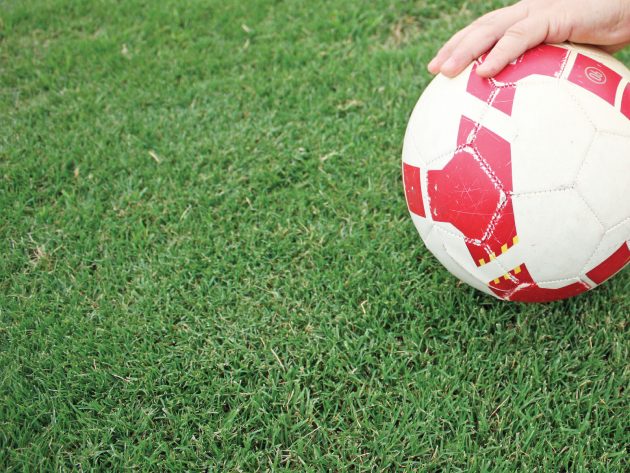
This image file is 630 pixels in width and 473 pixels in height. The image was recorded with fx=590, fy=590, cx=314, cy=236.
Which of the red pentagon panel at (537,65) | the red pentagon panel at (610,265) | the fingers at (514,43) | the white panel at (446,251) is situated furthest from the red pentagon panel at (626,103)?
the white panel at (446,251)

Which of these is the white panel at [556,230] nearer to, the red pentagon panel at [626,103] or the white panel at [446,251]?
the white panel at [446,251]

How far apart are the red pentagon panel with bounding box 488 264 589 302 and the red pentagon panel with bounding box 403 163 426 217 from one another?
37 centimetres

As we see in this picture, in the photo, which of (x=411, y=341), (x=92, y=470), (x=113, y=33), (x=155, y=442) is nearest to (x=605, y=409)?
(x=411, y=341)

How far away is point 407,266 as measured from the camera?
254 cm

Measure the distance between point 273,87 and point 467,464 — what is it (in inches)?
89.8

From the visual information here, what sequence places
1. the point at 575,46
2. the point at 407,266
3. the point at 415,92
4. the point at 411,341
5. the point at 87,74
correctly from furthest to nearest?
the point at 87,74 → the point at 415,92 → the point at 407,266 → the point at 411,341 → the point at 575,46

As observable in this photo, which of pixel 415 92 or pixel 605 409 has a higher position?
pixel 415 92

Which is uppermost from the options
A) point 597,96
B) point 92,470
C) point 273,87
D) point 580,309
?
Answer: point 597,96

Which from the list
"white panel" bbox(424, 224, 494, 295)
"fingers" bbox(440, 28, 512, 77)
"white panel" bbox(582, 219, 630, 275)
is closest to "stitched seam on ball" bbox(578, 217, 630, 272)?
"white panel" bbox(582, 219, 630, 275)

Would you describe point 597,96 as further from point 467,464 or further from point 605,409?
point 467,464

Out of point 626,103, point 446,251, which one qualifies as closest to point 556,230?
point 446,251

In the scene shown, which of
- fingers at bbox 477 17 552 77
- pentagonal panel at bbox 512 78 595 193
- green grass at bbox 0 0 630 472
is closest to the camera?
pentagonal panel at bbox 512 78 595 193

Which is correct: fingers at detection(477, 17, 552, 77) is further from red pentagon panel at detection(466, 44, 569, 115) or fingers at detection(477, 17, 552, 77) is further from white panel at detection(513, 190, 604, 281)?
white panel at detection(513, 190, 604, 281)

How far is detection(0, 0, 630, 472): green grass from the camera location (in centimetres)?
208
